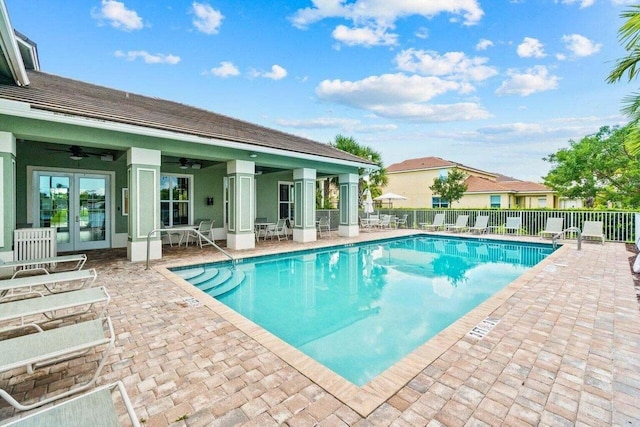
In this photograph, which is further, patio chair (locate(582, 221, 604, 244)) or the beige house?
the beige house

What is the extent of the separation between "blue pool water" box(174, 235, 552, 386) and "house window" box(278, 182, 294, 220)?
16.6ft

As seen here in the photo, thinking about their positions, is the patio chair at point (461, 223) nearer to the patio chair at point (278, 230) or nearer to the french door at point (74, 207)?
the patio chair at point (278, 230)

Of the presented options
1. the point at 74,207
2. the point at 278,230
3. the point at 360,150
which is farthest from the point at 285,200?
the point at 74,207

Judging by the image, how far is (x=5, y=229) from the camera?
6242 millimetres

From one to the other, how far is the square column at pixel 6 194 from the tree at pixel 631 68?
10713 mm

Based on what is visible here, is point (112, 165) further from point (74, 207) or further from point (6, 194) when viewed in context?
point (6, 194)

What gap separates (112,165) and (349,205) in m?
9.53

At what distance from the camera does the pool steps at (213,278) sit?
638cm

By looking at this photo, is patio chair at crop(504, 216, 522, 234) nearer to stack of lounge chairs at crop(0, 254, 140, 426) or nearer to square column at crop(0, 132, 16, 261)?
stack of lounge chairs at crop(0, 254, 140, 426)

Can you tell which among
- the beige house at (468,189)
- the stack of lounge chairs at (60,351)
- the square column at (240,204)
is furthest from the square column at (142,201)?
the beige house at (468,189)

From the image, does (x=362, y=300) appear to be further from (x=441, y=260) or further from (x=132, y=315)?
(x=441, y=260)

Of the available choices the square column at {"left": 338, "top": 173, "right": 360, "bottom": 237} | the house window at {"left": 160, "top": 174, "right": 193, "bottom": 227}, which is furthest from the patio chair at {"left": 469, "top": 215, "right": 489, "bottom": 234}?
the house window at {"left": 160, "top": 174, "right": 193, "bottom": 227}

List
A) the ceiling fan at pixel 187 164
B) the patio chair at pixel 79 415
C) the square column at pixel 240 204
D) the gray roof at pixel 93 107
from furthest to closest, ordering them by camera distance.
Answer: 1. the ceiling fan at pixel 187 164
2. the square column at pixel 240 204
3. the gray roof at pixel 93 107
4. the patio chair at pixel 79 415

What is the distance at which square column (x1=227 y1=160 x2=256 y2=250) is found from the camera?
10008mm
